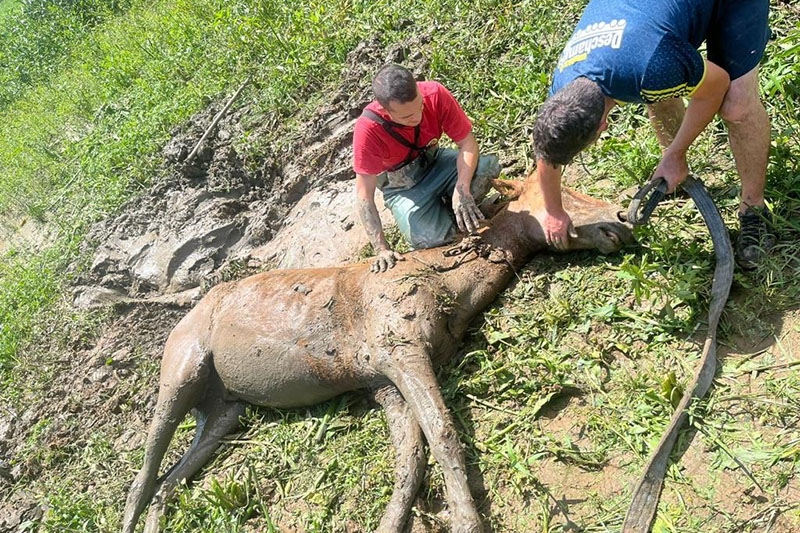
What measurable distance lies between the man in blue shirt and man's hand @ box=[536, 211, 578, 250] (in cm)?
44

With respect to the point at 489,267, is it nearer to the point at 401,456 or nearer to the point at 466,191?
the point at 466,191

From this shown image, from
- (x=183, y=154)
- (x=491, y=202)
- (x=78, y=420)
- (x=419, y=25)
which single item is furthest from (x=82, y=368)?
(x=419, y=25)

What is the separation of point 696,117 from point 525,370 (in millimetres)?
→ 1561

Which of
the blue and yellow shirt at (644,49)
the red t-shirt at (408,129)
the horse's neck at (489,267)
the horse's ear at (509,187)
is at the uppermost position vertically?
the blue and yellow shirt at (644,49)

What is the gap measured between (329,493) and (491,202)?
2109mm

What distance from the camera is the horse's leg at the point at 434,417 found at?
336 cm

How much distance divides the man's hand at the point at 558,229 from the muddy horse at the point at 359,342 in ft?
0.22

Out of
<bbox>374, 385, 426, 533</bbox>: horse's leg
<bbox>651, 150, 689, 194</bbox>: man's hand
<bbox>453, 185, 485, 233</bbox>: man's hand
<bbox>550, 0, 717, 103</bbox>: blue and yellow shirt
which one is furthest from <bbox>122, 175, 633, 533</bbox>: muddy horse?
<bbox>550, 0, 717, 103</bbox>: blue and yellow shirt

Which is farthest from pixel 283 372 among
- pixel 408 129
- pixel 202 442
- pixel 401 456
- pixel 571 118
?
pixel 571 118

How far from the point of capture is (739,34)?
327 centimetres

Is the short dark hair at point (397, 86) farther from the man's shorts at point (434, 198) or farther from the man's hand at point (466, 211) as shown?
the man's shorts at point (434, 198)

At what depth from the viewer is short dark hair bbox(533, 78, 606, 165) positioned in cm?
314

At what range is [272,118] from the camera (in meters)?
7.05

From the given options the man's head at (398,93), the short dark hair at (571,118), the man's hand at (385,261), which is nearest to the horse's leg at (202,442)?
the man's hand at (385,261)
